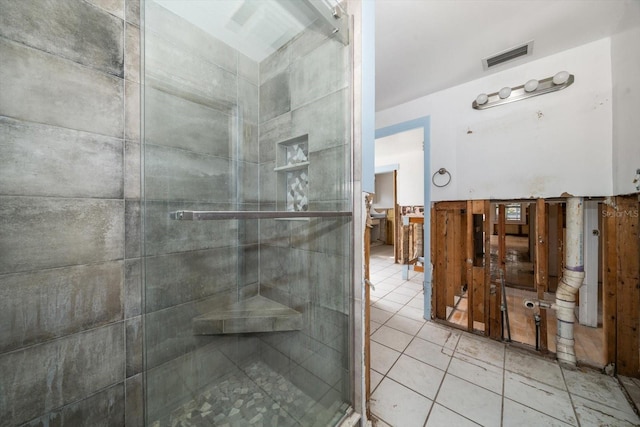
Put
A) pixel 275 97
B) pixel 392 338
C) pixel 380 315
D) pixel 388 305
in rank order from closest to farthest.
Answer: pixel 275 97, pixel 392 338, pixel 380 315, pixel 388 305

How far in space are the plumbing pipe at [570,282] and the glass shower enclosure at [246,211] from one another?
73.8 inches

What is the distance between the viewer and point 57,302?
965 millimetres

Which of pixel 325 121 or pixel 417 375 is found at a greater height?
pixel 325 121

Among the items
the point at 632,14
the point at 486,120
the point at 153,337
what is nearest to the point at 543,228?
the point at 486,120

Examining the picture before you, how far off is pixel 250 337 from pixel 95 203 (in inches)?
47.8

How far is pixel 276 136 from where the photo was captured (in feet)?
5.06

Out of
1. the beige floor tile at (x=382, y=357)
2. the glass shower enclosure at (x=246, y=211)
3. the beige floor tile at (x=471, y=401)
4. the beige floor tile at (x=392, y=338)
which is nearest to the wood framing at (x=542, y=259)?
the beige floor tile at (x=471, y=401)

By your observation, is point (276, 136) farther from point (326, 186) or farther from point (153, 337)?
point (153, 337)

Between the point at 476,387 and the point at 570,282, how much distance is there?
1.19 meters

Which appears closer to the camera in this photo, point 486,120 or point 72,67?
point 72,67

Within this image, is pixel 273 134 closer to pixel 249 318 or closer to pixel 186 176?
pixel 186 176

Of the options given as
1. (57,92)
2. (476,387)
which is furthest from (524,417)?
(57,92)

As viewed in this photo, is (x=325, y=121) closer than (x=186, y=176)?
No

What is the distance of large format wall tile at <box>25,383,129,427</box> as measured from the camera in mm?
953
